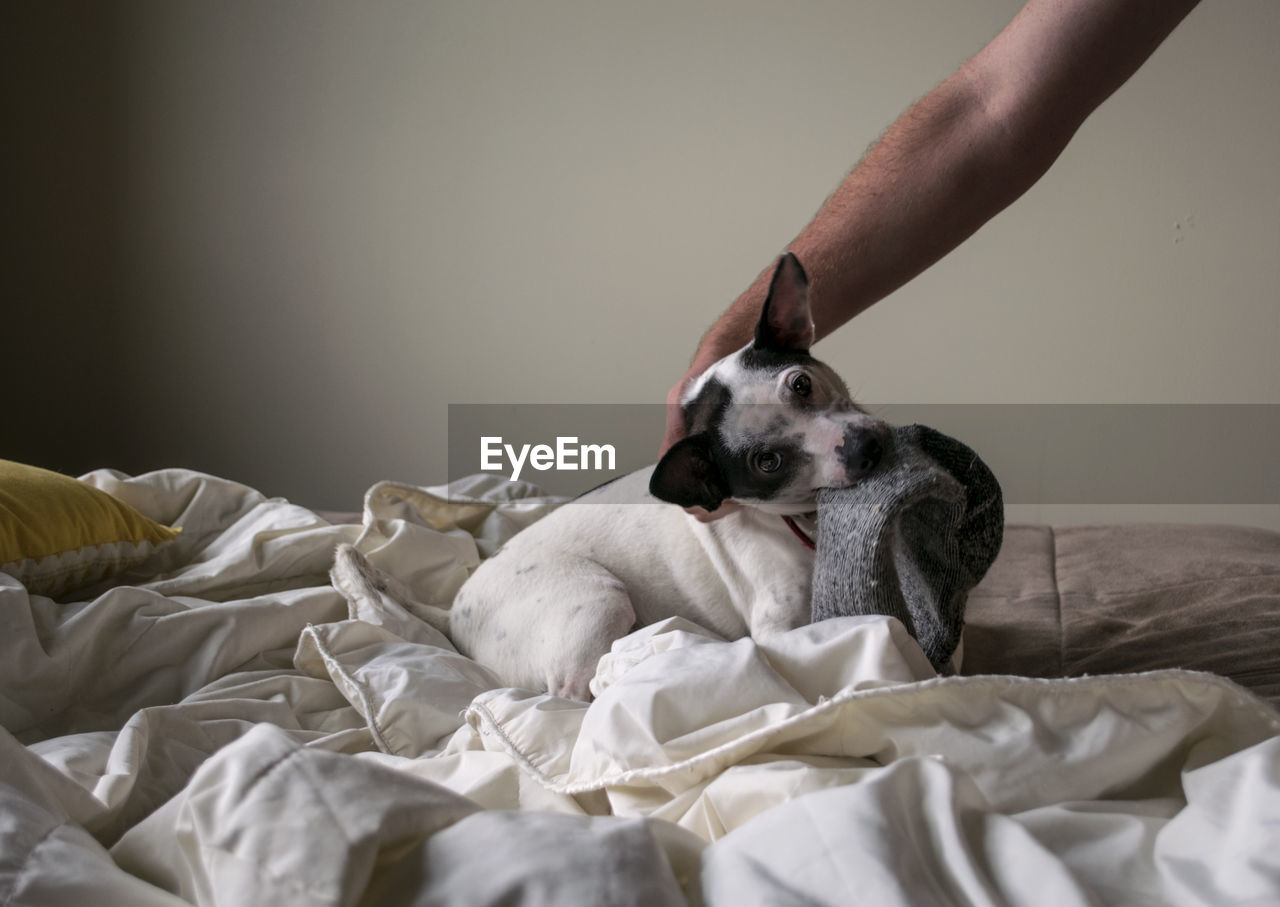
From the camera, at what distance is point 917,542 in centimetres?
112

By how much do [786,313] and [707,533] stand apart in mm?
373

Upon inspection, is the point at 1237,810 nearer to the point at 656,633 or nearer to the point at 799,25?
the point at 656,633

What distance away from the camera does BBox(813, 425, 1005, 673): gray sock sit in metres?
1.10

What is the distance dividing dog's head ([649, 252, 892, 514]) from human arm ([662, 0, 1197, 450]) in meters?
0.10

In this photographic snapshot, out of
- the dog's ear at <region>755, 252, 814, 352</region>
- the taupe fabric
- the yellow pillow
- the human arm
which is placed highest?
the human arm

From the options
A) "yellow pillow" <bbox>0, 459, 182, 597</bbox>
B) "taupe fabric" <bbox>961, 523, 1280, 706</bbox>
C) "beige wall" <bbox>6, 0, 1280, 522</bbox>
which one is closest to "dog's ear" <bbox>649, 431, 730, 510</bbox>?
"taupe fabric" <bbox>961, 523, 1280, 706</bbox>

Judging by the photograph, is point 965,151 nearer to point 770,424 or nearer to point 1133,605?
point 770,424

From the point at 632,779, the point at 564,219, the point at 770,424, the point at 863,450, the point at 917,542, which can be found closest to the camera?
the point at 632,779

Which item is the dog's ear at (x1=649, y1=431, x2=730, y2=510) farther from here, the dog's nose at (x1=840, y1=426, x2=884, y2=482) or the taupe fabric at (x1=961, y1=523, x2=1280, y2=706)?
the taupe fabric at (x1=961, y1=523, x2=1280, y2=706)

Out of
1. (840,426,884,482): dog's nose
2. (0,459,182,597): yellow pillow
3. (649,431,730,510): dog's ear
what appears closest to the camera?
(840,426,884,482): dog's nose

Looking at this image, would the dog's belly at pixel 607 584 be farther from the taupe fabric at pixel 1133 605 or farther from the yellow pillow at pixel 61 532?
the yellow pillow at pixel 61 532

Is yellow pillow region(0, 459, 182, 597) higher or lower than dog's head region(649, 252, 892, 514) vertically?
lower

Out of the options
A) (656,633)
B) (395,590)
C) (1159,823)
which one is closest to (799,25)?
(395,590)

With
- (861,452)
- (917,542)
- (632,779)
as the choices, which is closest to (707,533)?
(861,452)
